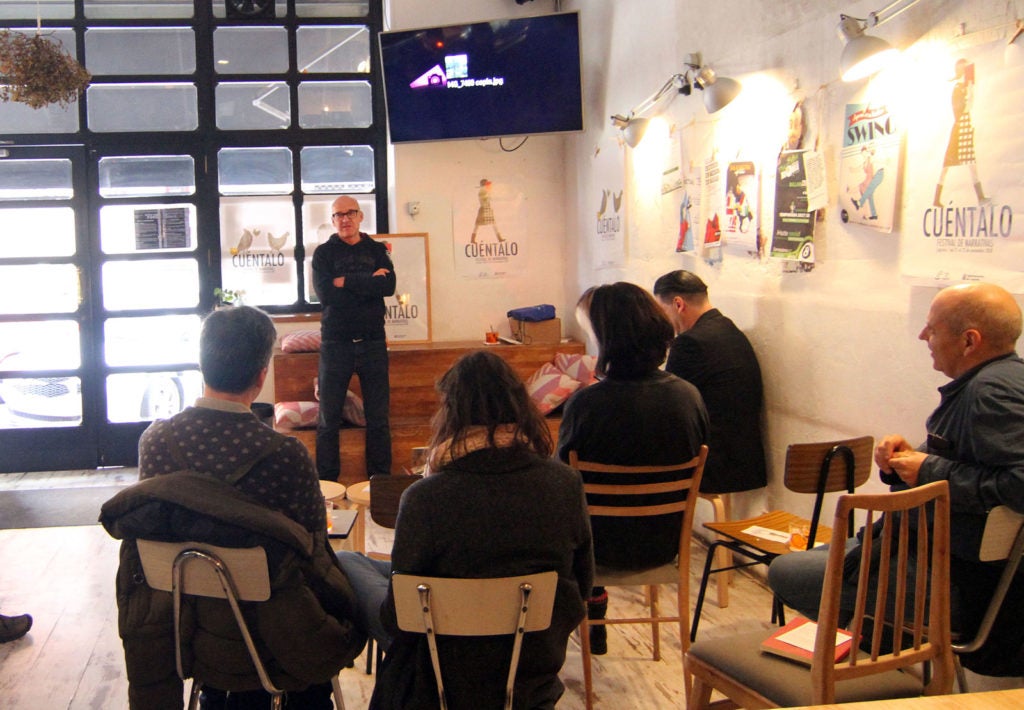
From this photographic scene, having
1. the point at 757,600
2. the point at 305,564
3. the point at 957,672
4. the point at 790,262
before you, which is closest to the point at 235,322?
the point at 305,564

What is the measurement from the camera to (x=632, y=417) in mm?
2828

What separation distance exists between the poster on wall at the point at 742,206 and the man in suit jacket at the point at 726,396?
37 cm

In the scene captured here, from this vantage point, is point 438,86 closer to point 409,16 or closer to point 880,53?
point 409,16

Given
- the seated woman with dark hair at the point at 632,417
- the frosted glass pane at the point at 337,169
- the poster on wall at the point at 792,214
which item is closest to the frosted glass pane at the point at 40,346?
the frosted glass pane at the point at 337,169

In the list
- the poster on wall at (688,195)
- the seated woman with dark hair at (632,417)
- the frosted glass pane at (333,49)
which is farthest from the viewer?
the frosted glass pane at (333,49)

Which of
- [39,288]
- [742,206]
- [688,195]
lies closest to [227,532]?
[742,206]

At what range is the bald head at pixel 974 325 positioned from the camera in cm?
220

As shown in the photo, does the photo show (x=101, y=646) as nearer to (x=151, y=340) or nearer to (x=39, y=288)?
(x=151, y=340)

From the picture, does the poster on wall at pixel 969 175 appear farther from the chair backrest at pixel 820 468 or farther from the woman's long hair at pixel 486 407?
the woman's long hair at pixel 486 407

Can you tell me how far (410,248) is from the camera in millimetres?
6473

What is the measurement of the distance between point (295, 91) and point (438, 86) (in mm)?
1323

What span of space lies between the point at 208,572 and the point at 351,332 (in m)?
3.41

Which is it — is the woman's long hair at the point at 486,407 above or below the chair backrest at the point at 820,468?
above

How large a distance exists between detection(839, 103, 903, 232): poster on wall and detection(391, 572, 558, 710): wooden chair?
1.82 metres
